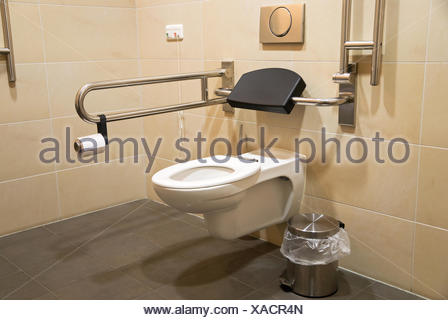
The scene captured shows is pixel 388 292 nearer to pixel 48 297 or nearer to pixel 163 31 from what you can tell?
pixel 48 297

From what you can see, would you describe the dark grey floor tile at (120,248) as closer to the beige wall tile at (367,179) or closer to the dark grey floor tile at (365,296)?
the beige wall tile at (367,179)

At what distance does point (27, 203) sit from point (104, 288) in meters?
0.84

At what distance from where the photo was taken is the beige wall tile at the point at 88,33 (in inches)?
94.1

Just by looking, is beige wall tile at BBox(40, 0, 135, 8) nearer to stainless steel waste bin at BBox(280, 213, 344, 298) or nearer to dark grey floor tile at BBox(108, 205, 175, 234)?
dark grey floor tile at BBox(108, 205, 175, 234)

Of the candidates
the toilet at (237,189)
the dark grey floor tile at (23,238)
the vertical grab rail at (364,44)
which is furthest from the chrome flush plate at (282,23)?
the dark grey floor tile at (23,238)

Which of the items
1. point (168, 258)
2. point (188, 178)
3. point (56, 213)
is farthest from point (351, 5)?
point (56, 213)

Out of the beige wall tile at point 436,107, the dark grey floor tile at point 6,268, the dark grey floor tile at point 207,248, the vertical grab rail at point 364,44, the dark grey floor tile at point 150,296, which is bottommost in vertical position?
the dark grey floor tile at point 150,296

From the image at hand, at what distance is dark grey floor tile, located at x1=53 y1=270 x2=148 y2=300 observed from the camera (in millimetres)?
1800

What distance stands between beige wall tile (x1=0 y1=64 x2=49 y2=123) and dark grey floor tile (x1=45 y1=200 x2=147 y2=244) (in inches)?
22.8

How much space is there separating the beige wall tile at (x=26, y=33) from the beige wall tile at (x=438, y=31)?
1789 millimetres

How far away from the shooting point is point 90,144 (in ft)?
5.68

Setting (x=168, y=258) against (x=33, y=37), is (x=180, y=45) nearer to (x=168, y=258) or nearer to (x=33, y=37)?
(x=33, y=37)

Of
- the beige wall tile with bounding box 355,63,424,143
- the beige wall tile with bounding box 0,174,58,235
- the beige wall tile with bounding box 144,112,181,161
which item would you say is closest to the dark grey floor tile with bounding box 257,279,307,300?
the beige wall tile with bounding box 355,63,424,143

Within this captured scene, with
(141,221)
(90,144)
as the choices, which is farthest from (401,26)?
(141,221)
